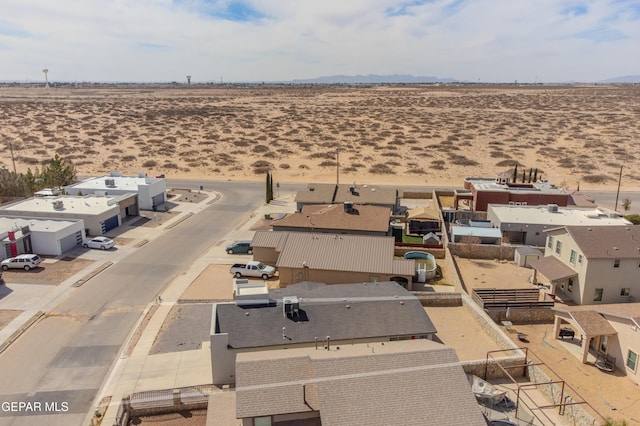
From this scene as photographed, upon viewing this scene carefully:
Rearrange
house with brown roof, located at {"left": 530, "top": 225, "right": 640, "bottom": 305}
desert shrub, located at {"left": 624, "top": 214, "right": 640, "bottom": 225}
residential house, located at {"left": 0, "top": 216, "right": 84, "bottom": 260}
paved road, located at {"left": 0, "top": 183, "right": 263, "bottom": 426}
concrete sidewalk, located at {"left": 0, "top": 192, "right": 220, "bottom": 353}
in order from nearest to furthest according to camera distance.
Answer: paved road, located at {"left": 0, "top": 183, "right": 263, "bottom": 426} → concrete sidewalk, located at {"left": 0, "top": 192, "right": 220, "bottom": 353} → house with brown roof, located at {"left": 530, "top": 225, "right": 640, "bottom": 305} → residential house, located at {"left": 0, "top": 216, "right": 84, "bottom": 260} → desert shrub, located at {"left": 624, "top": 214, "right": 640, "bottom": 225}

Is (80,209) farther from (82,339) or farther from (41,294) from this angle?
(82,339)

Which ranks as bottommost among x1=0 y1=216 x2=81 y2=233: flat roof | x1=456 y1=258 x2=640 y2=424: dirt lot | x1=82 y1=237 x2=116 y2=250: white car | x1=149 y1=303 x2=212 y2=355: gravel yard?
x1=456 y1=258 x2=640 y2=424: dirt lot

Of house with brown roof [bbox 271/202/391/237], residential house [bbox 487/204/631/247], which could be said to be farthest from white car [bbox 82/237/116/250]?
residential house [bbox 487/204/631/247]

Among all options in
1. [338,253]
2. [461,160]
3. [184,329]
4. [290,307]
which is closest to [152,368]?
[184,329]

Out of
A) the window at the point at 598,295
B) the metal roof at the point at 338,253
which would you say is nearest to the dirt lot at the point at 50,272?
the metal roof at the point at 338,253

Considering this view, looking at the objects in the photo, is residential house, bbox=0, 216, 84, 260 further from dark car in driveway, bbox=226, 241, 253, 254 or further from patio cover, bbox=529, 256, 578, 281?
patio cover, bbox=529, 256, 578, 281

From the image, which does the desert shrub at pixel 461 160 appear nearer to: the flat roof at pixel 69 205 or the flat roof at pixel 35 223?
the flat roof at pixel 69 205
